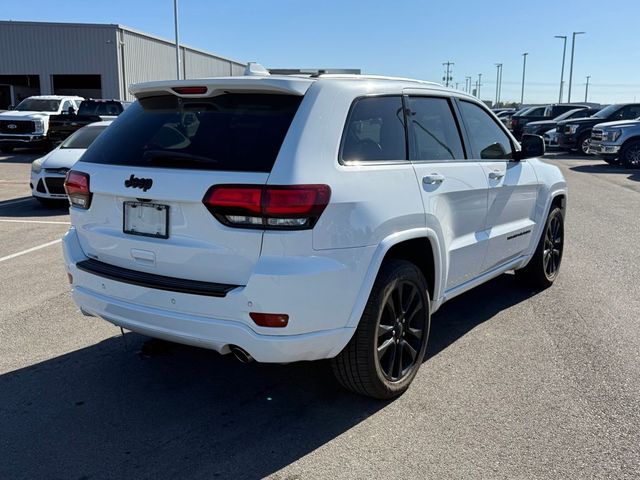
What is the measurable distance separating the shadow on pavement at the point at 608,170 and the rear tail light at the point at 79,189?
1602cm

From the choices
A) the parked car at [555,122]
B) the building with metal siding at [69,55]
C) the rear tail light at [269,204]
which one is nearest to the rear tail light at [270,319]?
the rear tail light at [269,204]

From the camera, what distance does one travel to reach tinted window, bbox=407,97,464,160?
4.00m

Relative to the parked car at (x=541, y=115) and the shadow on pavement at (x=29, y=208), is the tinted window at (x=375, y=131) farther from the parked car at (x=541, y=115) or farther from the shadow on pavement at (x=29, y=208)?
the parked car at (x=541, y=115)

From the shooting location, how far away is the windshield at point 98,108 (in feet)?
66.5

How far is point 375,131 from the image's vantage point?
3.65 m

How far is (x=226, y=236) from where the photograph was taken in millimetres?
3062

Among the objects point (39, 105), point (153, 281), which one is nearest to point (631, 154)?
point (153, 281)

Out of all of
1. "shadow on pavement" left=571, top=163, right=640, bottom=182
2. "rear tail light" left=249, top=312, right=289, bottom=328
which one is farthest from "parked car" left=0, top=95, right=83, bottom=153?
"rear tail light" left=249, top=312, right=289, bottom=328

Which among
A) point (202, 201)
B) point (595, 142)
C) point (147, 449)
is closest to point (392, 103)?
Answer: point (202, 201)

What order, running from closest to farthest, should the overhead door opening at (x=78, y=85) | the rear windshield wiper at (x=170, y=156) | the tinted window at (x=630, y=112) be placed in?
the rear windshield wiper at (x=170, y=156)
the tinted window at (x=630, y=112)
the overhead door opening at (x=78, y=85)

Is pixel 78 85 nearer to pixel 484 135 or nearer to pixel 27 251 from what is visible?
pixel 27 251

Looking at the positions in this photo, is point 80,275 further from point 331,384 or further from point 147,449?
point 331,384

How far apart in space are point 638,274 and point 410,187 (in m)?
4.23

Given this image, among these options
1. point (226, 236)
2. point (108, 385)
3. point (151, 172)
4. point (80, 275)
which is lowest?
point (108, 385)
